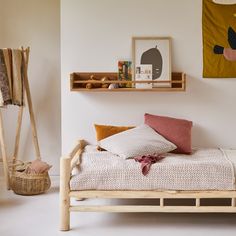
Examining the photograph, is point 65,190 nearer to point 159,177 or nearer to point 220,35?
point 159,177

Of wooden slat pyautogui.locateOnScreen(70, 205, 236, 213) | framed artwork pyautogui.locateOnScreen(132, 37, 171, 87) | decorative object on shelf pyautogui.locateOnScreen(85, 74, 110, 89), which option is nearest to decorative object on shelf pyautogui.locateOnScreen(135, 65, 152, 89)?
framed artwork pyautogui.locateOnScreen(132, 37, 171, 87)

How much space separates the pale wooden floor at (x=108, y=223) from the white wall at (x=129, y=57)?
95cm

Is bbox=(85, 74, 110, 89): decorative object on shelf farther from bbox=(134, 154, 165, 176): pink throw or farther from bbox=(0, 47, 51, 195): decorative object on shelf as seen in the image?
bbox=(134, 154, 165, 176): pink throw

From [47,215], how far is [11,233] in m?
0.53

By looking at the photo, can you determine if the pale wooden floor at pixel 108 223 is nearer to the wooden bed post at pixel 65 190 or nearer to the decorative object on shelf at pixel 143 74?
the wooden bed post at pixel 65 190

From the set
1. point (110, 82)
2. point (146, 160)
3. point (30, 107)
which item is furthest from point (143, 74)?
point (30, 107)

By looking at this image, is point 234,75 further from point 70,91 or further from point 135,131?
point 70,91

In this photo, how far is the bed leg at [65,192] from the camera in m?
3.61

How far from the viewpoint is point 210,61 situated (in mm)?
4629

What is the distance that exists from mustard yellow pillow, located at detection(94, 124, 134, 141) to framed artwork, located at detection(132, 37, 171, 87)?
0.50m

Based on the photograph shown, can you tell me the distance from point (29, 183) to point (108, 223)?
3.77 feet

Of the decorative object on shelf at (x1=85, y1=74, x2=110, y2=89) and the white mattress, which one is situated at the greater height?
the decorative object on shelf at (x1=85, y1=74, x2=110, y2=89)

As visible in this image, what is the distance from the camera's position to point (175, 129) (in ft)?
14.7

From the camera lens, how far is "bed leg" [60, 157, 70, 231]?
142 inches
